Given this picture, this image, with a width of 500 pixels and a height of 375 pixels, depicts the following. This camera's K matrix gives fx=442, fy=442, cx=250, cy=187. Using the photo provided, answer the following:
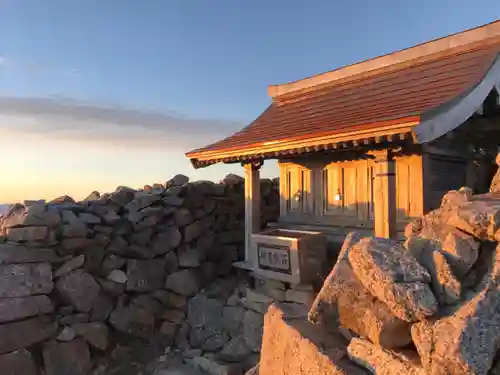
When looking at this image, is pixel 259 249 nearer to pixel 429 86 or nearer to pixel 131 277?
pixel 131 277

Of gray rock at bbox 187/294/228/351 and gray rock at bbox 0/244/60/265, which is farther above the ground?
gray rock at bbox 0/244/60/265

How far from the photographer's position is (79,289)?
338 inches

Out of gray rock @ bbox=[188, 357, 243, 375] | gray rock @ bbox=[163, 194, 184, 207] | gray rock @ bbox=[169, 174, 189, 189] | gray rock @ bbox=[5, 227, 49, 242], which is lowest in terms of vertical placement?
gray rock @ bbox=[188, 357, 243, 375]

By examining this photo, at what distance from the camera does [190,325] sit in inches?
376

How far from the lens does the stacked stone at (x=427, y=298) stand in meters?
3.09

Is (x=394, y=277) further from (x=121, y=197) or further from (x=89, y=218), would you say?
(x=121, y=197)

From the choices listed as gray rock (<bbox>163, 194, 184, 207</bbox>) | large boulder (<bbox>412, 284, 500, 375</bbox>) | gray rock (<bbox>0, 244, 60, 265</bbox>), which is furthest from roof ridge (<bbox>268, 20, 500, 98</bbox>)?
gray rock (<bbox>0, 244, 60, 265</bbox>)

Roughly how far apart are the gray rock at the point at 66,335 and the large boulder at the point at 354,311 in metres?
5.91

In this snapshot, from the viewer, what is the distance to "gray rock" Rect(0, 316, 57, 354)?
7672 mm

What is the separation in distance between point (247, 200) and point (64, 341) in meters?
4.47

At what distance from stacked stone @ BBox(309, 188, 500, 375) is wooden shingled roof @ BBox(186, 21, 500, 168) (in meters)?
2.39

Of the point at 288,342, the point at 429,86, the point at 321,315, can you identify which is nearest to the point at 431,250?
the point at 321,315

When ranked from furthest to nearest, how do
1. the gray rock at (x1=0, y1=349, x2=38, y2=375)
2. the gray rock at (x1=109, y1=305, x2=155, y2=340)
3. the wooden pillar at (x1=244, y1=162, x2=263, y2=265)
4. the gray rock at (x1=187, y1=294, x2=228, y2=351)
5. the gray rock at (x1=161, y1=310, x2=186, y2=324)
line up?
the gray rock at (x1=161, y1=310, x2=186, y2=324) < the wooden pillar at (x1=244, y1=162, x2=263, y2=265) < the gray rock at (x1=109, y1=305, x2=155, y2=340) < the gray rock at (x1=187, y1=294, x2=228, y2=351) < the gray rock at (x1=0, y1=349, x2=38, y2=375)

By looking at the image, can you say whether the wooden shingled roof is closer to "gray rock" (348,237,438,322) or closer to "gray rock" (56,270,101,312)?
"gray rock" (348,237,438,322)
